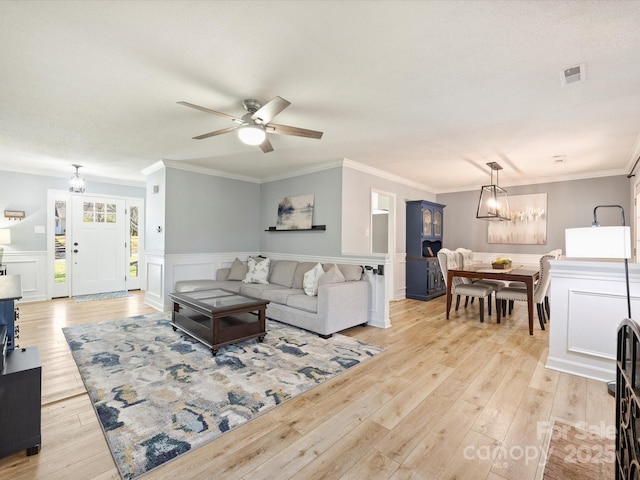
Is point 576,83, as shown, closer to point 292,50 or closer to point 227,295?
point 292,50

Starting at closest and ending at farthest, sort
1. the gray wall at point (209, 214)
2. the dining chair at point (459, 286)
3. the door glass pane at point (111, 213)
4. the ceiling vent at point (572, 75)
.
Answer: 1. the ceiling vent at point (572, 75)
2. the dining chair at point (459, 286)
3. the gray wall at point (209, 214)
4. the door glass pane at point (111, 213)

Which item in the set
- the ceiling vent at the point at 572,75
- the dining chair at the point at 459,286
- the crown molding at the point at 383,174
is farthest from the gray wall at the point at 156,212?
the ceiling vent at the point at 572,75

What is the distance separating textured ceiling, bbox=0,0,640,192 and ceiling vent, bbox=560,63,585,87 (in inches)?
1.9

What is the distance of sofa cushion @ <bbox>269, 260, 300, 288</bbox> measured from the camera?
4.78 m

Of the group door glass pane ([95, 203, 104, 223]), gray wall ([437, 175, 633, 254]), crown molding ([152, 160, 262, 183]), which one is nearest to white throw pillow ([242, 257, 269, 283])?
crown molding ([152, 160, 262, 183])

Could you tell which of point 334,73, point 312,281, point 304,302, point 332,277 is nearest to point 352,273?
point 332,277

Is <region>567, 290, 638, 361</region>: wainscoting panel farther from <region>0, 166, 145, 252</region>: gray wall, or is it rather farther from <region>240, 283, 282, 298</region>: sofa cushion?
<region>0, 166, 145, 252</region>: gray wall

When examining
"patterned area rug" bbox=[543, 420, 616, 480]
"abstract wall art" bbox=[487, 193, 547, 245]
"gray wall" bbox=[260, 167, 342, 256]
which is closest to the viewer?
"patterned area rug" bbox=[543, 420, 616, 480]

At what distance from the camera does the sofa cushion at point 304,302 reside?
148 inches

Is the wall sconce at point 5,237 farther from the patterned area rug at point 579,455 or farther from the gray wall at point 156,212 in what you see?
the patterned area rug at point 579,455

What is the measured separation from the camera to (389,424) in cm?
197

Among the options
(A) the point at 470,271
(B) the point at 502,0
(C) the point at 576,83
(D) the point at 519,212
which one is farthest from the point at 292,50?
(D) the point at 519,212

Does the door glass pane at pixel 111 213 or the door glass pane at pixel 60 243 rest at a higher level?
the door glass pane at pixel 111 213

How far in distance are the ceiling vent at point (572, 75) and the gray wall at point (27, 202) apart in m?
7.23
